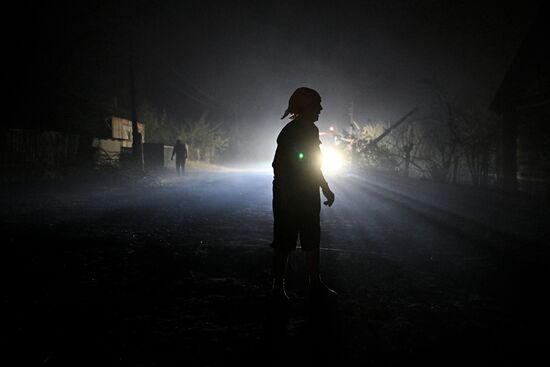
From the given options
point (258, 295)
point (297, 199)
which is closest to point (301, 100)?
point (297, 199)

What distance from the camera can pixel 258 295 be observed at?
3.57 metres

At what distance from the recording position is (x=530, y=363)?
2.22 m

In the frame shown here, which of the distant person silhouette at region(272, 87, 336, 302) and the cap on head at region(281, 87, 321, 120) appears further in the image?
the cap on head at region(281, 87, 321, 120)

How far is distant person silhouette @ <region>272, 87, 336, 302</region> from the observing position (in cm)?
353

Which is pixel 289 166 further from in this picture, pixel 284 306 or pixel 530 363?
pixel 530 363

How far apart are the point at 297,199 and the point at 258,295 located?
3.10 ft

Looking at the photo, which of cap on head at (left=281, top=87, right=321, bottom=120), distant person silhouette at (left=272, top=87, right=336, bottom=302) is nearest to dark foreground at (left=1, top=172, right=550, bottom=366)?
distant person silhouette at (left=272, top=87, right=336, bottom=302)

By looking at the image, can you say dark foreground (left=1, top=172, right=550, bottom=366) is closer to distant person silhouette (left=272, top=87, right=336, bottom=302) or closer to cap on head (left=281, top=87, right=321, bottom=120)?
distant person silhouette (left=272, top=87, right=336, bottom=302)

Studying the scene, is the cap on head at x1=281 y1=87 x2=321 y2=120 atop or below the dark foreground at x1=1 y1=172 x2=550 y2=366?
atop

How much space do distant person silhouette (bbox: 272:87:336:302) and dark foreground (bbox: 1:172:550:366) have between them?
28 centimetres

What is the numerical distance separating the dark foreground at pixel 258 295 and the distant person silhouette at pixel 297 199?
0.28 metres

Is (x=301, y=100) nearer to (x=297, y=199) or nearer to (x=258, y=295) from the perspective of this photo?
(x=297, y=199)

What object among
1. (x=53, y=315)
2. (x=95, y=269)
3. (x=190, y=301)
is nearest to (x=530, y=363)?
(x=190, y=301)

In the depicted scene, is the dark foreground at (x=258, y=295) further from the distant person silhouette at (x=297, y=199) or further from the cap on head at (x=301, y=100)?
the cap on head at (x=301, y=100)
